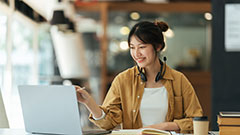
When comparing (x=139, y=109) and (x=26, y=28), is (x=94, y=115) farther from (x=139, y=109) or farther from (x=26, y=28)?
(x=26, y=28)

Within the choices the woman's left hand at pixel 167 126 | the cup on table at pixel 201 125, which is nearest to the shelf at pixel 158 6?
the woman's left hand at pixel 167 126

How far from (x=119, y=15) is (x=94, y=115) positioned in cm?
558

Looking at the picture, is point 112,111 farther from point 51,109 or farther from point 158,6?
point 158,6

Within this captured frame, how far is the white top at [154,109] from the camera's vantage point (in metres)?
2.82

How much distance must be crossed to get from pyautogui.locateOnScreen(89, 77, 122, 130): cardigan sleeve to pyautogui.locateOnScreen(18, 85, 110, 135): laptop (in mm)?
274

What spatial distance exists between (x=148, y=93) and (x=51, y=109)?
33.2 inches

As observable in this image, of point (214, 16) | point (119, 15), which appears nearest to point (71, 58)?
point (119, 15)

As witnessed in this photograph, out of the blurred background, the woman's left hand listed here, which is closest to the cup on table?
the woman's left hand

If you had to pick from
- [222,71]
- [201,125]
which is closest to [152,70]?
[201,125]

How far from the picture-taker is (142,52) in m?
2.79

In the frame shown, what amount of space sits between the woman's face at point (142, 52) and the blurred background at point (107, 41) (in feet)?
14.3

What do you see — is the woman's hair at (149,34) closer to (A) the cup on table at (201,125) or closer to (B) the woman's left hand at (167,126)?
(B) the woman's left hand at (167,126)

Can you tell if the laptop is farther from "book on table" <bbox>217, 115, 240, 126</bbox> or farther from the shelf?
the shelf

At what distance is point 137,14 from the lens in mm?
7984
